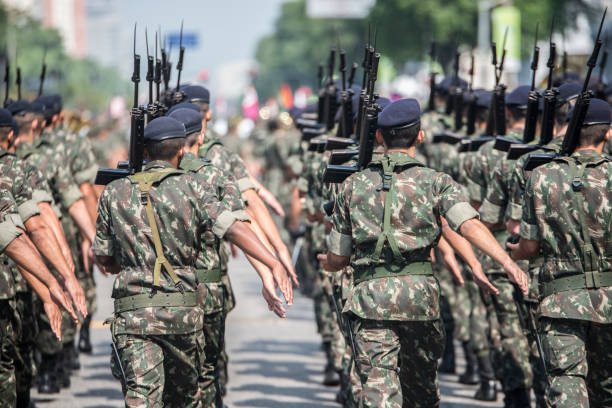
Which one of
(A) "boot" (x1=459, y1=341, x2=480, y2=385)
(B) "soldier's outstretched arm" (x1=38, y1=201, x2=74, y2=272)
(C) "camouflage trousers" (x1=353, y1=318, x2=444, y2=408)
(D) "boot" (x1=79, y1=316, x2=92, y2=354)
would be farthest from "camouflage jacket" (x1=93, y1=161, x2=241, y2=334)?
(D) "boot" (x1=79, y1=316, x2=92, y2=354)

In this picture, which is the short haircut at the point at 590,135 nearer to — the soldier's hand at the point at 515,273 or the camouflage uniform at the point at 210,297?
the soldier's hand at the point at 515,273

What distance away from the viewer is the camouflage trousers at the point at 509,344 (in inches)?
321

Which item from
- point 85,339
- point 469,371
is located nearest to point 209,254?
point 469,371

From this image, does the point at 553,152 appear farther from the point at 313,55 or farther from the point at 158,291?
the point at 313,55

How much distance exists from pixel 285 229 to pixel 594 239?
12.4 meters

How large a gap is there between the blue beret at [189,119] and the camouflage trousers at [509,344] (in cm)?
251

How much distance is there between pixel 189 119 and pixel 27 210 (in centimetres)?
133

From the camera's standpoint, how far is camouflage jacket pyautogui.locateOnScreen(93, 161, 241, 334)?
6078mm

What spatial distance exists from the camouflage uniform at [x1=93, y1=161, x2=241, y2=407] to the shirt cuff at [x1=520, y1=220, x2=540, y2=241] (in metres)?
1.65

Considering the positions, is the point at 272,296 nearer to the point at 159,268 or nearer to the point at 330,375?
the point at 159,268

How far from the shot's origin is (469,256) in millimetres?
6273

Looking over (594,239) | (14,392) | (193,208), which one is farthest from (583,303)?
(14,392)

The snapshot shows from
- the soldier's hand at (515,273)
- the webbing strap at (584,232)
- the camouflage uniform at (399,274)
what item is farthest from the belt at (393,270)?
the webbing strap at (584,232)

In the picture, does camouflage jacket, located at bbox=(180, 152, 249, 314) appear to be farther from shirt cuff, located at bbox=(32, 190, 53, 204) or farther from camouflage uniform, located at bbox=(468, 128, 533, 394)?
camouflage uniform, located at bbox=(468, 128, 533, 394)
